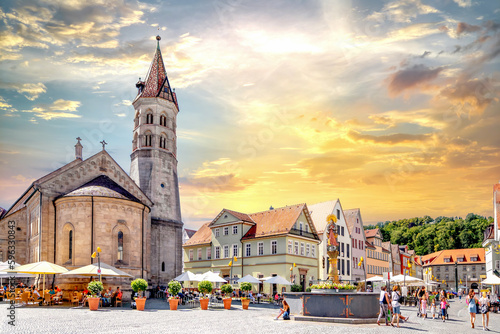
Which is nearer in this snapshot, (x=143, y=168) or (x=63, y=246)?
(x=63, y=246)

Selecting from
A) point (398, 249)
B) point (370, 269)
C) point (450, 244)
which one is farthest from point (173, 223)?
point (450, 244)

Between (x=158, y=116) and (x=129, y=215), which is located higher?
(x=158, y=116)

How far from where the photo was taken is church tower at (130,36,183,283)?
5619 centimetres

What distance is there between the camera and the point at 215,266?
204 feet

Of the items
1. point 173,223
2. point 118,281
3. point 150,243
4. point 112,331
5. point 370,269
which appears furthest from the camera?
point 370,269

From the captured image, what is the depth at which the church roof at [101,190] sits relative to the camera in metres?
42.2

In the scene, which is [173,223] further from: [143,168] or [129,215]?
[129,215]

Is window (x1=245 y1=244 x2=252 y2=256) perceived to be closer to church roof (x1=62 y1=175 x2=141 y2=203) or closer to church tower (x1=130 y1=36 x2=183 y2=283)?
church tower (x1=130 y1=36 x2=183 y2=283)

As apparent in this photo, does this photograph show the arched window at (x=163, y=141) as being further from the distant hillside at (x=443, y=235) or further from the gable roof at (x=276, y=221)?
the distant hillside at (x=443, y=235)

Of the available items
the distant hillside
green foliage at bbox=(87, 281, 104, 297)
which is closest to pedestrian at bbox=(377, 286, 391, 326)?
green foliage at bbox=(87, 281, 104, 297)

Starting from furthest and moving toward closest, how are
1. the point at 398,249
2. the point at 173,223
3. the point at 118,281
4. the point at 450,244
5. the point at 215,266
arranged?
the point at 450,244 < the point at 398,249 < the point at 215,266 < the point at 173,223 < the point at 118,281

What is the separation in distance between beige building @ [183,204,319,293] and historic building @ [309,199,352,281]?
1935 mm

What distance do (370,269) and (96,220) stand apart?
51308mm

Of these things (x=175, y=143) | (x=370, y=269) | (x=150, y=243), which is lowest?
(x=370, y=269)
